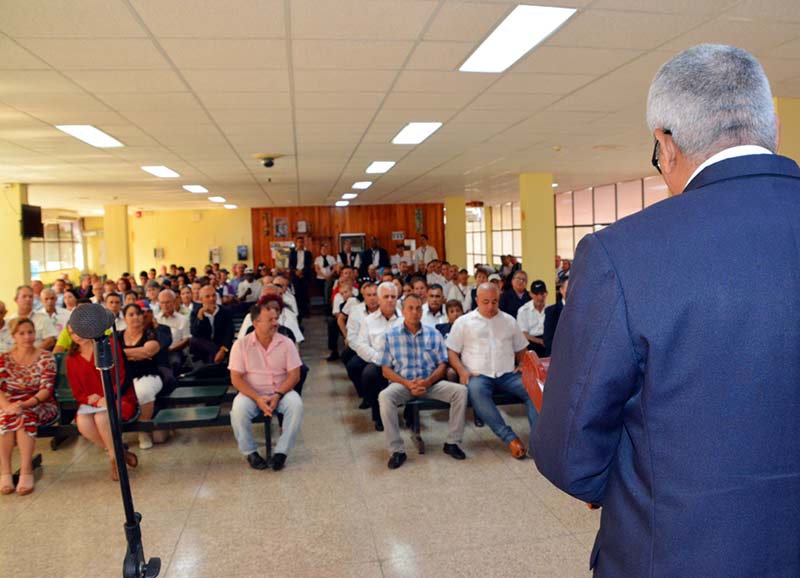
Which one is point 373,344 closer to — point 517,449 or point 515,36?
point 517,449

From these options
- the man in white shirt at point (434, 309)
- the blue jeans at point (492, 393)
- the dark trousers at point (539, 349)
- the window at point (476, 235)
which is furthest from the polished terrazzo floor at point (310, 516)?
the window at point (476, 235)

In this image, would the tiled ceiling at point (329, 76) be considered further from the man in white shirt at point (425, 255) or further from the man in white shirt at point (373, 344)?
the man in white shirt at point (425, 255)

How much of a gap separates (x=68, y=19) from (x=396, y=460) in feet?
11.1

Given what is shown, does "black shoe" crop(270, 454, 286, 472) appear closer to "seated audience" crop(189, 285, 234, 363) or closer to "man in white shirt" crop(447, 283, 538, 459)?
"man in white shirt" crop(447, 283, 538, 459)

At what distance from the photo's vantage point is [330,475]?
4113mm

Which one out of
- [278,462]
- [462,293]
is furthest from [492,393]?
[462,293]

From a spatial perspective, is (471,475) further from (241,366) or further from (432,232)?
(432,232)

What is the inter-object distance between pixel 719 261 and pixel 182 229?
2190 centimetres

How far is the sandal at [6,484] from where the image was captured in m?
3.99

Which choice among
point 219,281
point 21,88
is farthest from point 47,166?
point 21,88

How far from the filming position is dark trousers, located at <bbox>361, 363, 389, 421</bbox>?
5211 millimetres

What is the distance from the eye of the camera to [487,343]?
191 inches

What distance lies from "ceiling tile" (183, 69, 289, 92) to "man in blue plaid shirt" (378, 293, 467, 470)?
6.55 ft

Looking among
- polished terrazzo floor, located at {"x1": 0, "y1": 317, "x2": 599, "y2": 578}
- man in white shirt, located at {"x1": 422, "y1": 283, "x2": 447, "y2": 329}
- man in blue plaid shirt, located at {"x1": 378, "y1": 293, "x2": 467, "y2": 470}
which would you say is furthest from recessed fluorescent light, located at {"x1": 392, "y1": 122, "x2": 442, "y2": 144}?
polished terrazzo floor, located at {"x1": 0, "y1": 317, "x2": 599, "y2": 578}
